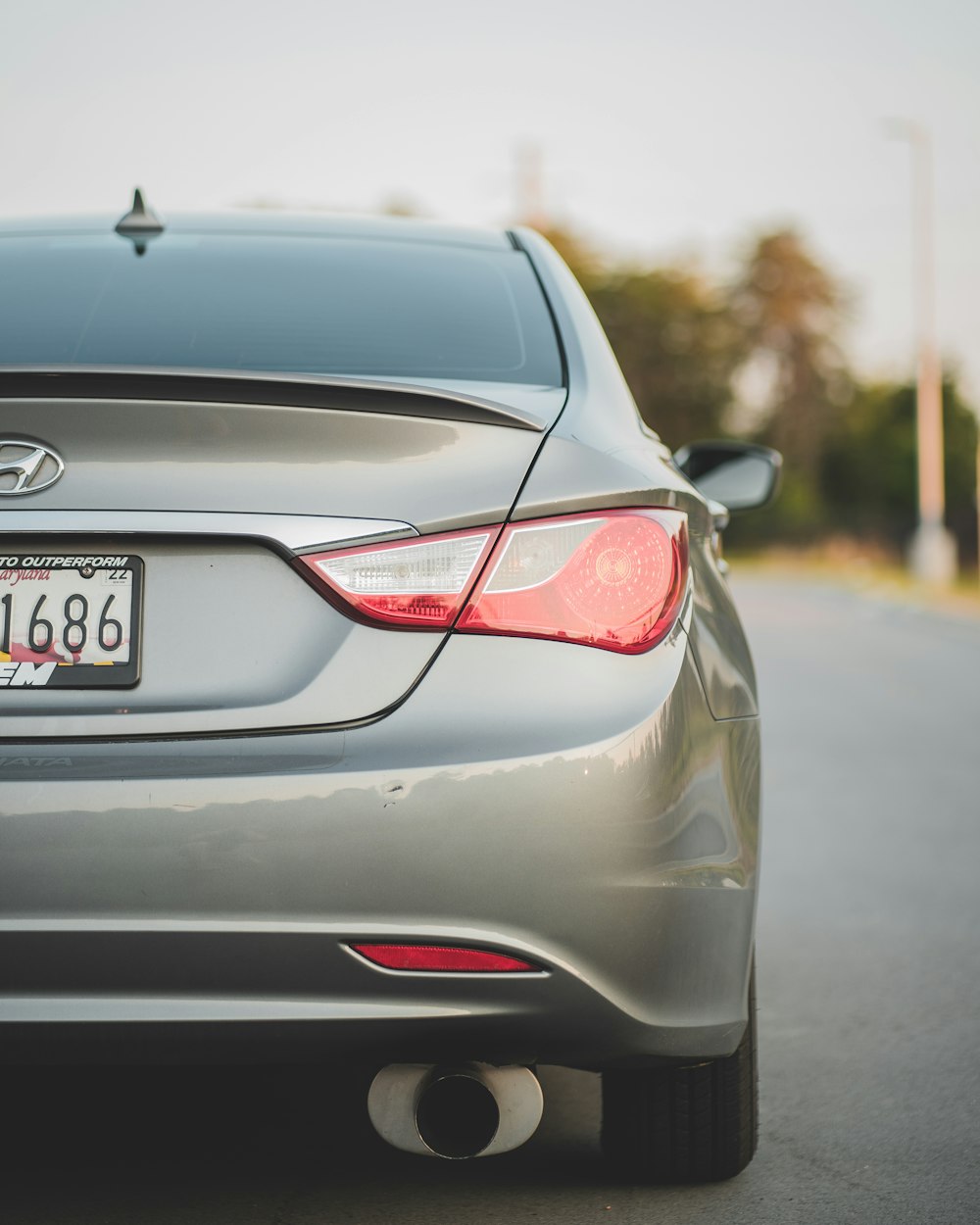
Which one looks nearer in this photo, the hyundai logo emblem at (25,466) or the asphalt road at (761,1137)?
the hyundai logo emblem at (25,466)

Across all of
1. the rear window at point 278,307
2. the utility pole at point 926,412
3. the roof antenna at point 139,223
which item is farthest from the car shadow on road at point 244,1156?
the utility pole at point 926,412

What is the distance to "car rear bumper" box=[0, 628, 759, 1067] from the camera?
2111 mm

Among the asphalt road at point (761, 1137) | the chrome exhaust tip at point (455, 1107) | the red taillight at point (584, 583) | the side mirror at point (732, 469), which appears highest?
the red taillight at point (584, 583)

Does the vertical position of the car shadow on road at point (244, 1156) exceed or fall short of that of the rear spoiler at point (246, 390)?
it falls short

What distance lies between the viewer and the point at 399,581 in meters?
2.21

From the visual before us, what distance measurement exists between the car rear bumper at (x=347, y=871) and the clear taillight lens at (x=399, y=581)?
67 mm

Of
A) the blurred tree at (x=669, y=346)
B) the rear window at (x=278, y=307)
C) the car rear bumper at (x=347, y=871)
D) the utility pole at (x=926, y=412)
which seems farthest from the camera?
the blurred tree at (x=669, y=346)

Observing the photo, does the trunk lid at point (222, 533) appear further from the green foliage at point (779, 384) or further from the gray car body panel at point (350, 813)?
the green foliage at point (779, 384)

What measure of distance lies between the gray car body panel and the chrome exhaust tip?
103 mm

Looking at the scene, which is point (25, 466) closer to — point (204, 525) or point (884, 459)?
point (204, 525)

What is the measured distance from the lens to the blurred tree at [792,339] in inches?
3004

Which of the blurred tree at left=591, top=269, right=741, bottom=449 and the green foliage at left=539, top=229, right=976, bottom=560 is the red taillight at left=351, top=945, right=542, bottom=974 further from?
the blurred tree at left=591, top=269, right=741, bottom=449

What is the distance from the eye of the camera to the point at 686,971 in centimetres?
232

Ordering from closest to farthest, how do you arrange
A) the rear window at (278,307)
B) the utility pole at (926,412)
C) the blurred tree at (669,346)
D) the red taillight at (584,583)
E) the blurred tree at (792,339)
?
the red taillight at (584,583) < the rear window at (278,307) < the utility pole at (926,412) < the blurred tree at (669,346) < the blurred tree at (792,339)
